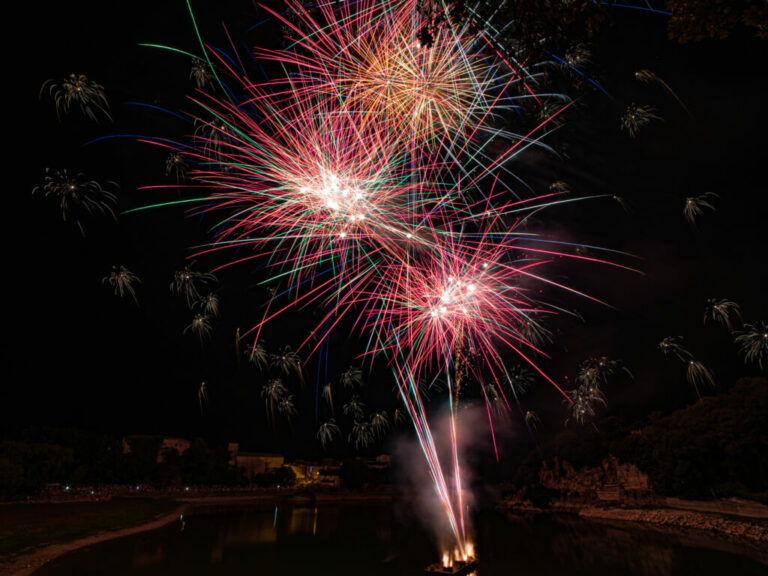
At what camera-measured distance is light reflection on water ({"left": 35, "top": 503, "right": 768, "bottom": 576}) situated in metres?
20.0

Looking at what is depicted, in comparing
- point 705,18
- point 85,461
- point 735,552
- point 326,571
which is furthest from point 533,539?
point 85,461

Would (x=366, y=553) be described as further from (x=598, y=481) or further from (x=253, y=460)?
(x=253, y=460)

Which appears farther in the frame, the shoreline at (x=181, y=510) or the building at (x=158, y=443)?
the building at (x=158, y=443)

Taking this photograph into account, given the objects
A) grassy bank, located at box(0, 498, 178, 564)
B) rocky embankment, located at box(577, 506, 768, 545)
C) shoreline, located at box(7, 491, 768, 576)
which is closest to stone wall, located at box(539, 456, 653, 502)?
shoreline, located at box(7, 491, 768, 576)

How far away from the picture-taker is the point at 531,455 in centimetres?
6819

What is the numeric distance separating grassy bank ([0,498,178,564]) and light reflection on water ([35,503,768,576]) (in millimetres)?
1817

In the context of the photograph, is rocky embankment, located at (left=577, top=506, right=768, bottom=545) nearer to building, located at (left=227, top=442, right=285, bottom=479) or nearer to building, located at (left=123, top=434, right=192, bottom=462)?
building, located at (left=123, top=434, right=192, bottom=462)

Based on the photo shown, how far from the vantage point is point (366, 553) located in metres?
25.7

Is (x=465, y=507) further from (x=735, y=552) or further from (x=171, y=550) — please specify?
(x=171, y=550)

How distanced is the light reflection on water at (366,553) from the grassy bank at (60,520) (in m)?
1.82

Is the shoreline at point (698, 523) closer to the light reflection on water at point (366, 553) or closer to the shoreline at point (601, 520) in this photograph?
the shoreline at point (601, 520)

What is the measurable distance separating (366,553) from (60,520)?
17674 millimetres

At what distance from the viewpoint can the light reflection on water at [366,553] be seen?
787 inches

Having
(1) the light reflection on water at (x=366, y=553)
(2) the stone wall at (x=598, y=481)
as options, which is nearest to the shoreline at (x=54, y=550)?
(1) the light reflection on water at (x=366, y=553)
